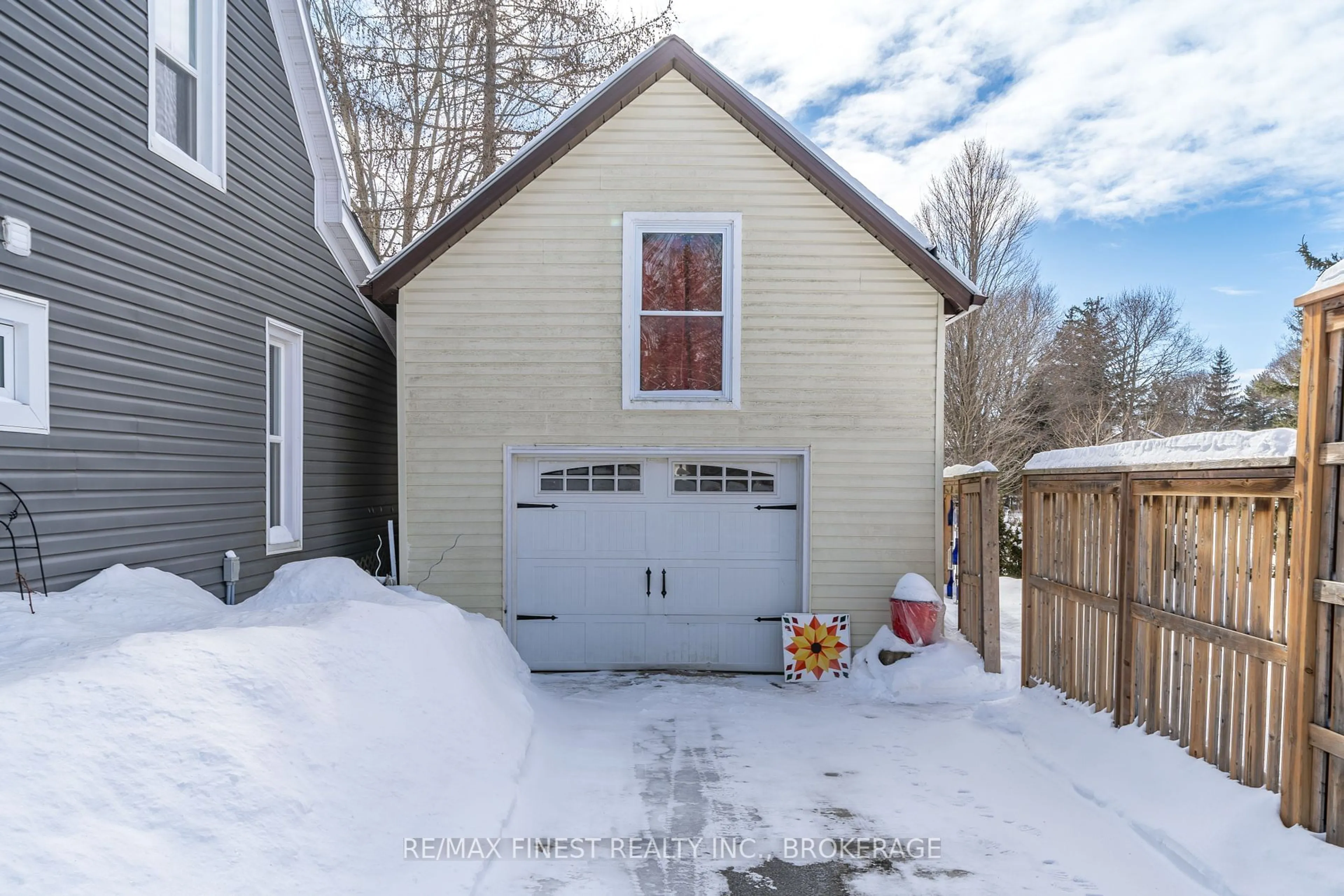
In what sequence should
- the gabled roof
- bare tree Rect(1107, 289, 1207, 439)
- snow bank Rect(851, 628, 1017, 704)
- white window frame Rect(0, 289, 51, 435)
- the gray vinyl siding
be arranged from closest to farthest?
white window frame Rect(0, 289, 51, 435)
the gray vinyl siding
snow bank Rect(851, 628, 1017, 704)
the gabled roof
bare tree Rect(1107, 289, 1207, 439)

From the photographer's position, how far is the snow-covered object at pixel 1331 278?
3.90m

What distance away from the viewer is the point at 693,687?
27.3 ft

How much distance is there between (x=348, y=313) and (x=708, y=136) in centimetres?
449

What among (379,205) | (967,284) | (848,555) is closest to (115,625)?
(848,555)

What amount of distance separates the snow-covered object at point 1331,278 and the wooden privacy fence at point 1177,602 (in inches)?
33.1

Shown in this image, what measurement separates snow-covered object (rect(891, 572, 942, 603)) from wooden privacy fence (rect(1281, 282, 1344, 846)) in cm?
437

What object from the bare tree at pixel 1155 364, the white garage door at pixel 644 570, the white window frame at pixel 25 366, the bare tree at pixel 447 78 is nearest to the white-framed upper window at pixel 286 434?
the white garage door at pixel 644 570

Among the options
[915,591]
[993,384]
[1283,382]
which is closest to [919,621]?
[915,591]

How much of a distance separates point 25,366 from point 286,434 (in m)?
3.49

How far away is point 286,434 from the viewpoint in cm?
834

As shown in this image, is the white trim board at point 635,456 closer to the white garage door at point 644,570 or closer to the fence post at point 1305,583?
the white garage door at point 644,570

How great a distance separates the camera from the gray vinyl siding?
4953 millimetres

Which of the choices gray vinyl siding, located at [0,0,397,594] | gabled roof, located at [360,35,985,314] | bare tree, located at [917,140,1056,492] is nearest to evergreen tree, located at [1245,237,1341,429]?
bare tree, located at [917,140,1056,492]

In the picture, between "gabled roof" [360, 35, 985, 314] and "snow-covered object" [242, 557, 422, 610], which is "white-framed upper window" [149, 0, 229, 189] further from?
"snow-covered object" [242, 557, 422, 610]
